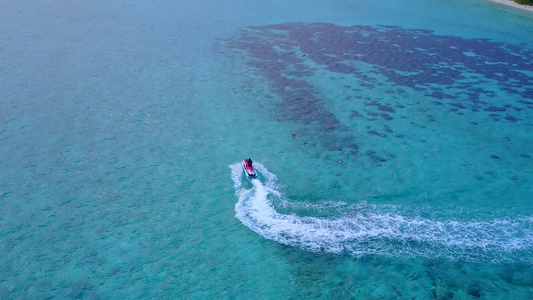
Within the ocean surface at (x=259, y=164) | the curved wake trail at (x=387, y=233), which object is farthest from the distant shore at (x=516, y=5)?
the curved wake trail at (x=387, y=233)

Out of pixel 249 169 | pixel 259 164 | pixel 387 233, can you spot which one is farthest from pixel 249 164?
pixel 387 233

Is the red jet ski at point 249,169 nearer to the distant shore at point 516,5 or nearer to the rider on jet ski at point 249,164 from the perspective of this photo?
the rider on jet ski at point 249,164

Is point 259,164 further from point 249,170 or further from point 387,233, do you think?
point 387,233

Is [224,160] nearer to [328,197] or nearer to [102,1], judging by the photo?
[328,197]

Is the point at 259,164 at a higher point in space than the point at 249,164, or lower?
lower

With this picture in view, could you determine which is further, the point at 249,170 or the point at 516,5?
the point at 516,5

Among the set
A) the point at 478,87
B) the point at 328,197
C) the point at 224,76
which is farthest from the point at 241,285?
the point at 478,87

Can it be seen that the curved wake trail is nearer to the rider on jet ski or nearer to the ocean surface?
the ocean surface
